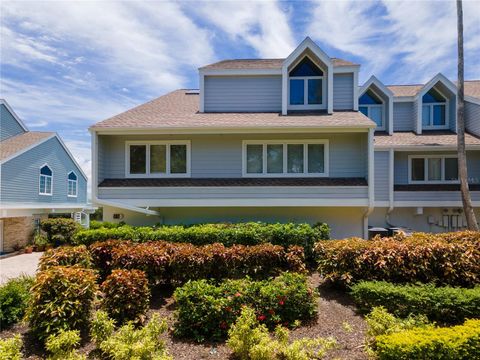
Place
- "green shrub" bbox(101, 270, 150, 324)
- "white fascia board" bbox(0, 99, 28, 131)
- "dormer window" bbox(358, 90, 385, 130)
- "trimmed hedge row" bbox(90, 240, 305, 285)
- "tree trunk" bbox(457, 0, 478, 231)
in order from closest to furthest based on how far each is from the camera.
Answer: "green shrub" bbox(101, 270, 150, 324)
"trimmed hedge row" bbox(90, 240, 305, 285)
"tree trunk" bbox(457, 0, 478, 231)
"dormer window" bbox(358, 90, 385, 130)
"white fascia board" bbox(0, 99, 28, 131)

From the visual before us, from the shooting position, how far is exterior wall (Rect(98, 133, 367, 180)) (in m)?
11.6

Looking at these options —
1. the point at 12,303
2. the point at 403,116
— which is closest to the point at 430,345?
the point at 12,303

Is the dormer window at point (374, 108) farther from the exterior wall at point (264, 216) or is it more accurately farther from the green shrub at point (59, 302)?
the green shrub at point (59, 302)

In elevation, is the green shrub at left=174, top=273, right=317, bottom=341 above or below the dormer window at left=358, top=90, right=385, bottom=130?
below

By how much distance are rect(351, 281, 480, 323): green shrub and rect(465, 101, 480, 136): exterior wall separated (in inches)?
510

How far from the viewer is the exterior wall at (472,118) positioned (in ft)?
48.8

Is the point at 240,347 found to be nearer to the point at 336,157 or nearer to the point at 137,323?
the point at 137,323

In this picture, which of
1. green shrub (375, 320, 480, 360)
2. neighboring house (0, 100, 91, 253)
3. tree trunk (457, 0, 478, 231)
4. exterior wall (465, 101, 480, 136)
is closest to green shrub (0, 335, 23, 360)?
green shrub (375, 320, 480, 360)

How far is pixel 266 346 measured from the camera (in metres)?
4.30

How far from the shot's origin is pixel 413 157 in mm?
14469

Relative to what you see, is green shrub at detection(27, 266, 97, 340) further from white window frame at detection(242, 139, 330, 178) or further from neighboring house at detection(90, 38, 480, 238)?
white window frame at detection(242, 139, 330, 178)


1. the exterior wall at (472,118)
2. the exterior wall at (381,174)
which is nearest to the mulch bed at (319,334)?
the exterior wall at (381,174)

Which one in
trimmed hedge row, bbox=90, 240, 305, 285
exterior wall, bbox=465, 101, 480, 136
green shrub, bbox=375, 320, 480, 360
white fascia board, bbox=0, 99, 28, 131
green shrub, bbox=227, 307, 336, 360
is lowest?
green shrub, bbox=227, 307, 336, 360

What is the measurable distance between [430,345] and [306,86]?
11.4 meters
